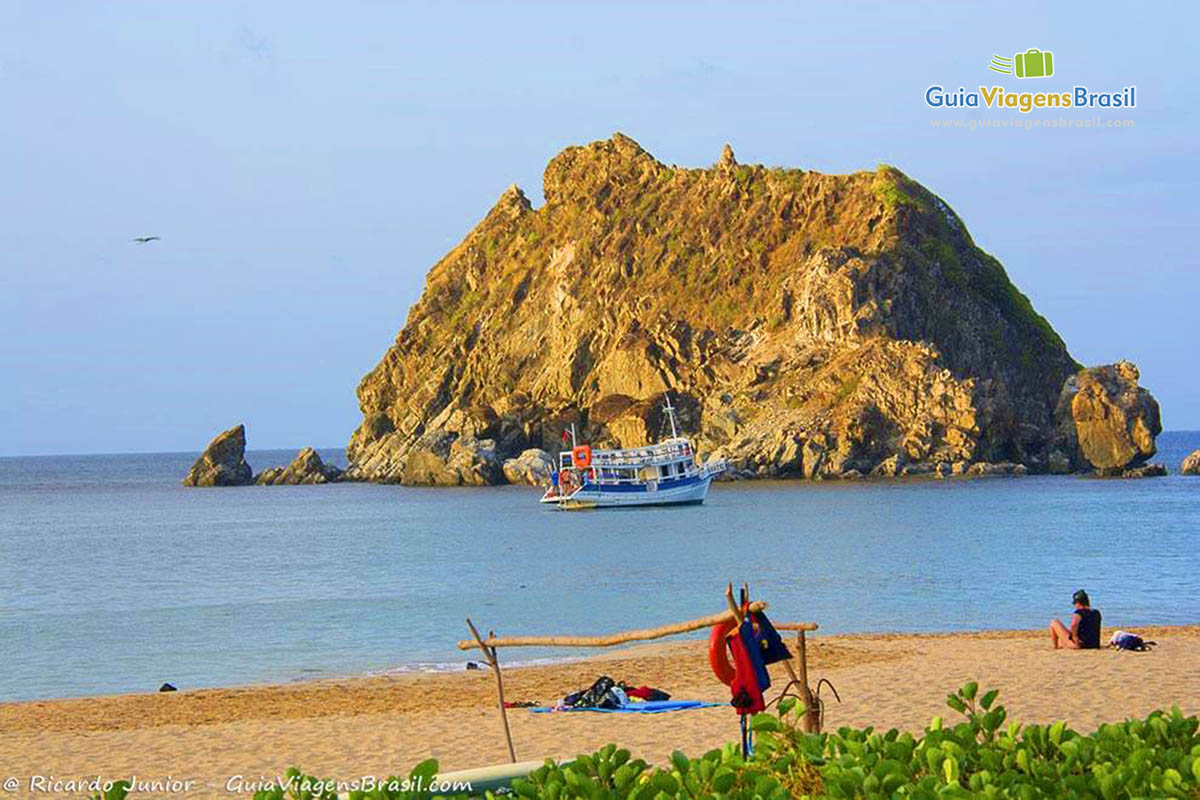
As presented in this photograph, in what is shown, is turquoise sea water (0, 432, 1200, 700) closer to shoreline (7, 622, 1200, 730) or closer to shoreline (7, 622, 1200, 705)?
shoreline (7, 622, 1200, 705)

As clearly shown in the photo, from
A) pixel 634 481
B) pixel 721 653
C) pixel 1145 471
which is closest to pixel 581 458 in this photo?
pixel 634 481

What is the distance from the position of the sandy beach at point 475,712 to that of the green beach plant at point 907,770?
6.48 meters

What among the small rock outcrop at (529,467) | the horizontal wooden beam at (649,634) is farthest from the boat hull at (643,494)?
the horizontal wooden beam at (649,634)

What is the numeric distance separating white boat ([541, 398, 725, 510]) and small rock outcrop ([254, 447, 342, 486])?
153ft

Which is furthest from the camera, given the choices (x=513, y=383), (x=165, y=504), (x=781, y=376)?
(x=513, y=383)

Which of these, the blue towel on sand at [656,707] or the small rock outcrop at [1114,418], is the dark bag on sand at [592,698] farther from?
the small rock outcrop at [1114,418]

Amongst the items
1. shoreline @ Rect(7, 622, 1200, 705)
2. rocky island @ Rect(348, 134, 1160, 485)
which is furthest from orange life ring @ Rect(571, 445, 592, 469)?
shoreline @ Rect(7, 622, 1200, 705)

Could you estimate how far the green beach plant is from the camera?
16.6ft

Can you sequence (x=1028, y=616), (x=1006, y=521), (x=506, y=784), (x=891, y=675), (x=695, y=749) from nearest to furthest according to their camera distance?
(x=506, y=784), (x=695, y=749), (x=891, y=675), (x=1028, y=616), (x=1006, y=521)

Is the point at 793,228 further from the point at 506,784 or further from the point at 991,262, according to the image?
the point at 506,784

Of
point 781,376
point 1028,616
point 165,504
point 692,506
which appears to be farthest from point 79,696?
point 781,376

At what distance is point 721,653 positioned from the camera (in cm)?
801

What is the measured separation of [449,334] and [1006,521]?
79.6m

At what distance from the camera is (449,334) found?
128 meters
